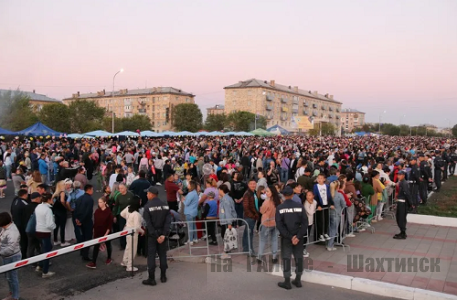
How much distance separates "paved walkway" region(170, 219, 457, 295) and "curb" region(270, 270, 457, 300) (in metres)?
0.33

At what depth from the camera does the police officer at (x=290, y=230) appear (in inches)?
236

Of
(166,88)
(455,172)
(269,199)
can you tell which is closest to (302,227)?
(269,199)

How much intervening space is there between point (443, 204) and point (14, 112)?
5406 cm

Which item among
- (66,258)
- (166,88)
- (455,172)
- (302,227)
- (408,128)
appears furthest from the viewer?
(408,128)

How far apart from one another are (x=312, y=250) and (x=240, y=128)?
242 ft

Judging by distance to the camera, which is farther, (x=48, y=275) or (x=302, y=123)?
(x=302, y=123)

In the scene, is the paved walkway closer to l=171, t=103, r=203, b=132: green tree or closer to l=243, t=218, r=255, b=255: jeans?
l=243, t=218, r=255, b=255: jeans

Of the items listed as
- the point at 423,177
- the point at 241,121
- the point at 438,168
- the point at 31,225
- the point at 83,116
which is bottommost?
the point at 31,225

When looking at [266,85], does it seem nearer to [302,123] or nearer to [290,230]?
[302,123]

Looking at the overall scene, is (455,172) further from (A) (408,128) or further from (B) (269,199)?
(A) (408,128)

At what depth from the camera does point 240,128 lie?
81.3 meters

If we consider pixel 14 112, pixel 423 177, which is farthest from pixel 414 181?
pixel 14 112

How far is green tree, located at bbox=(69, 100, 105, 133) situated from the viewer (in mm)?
57031

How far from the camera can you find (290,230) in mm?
6004
